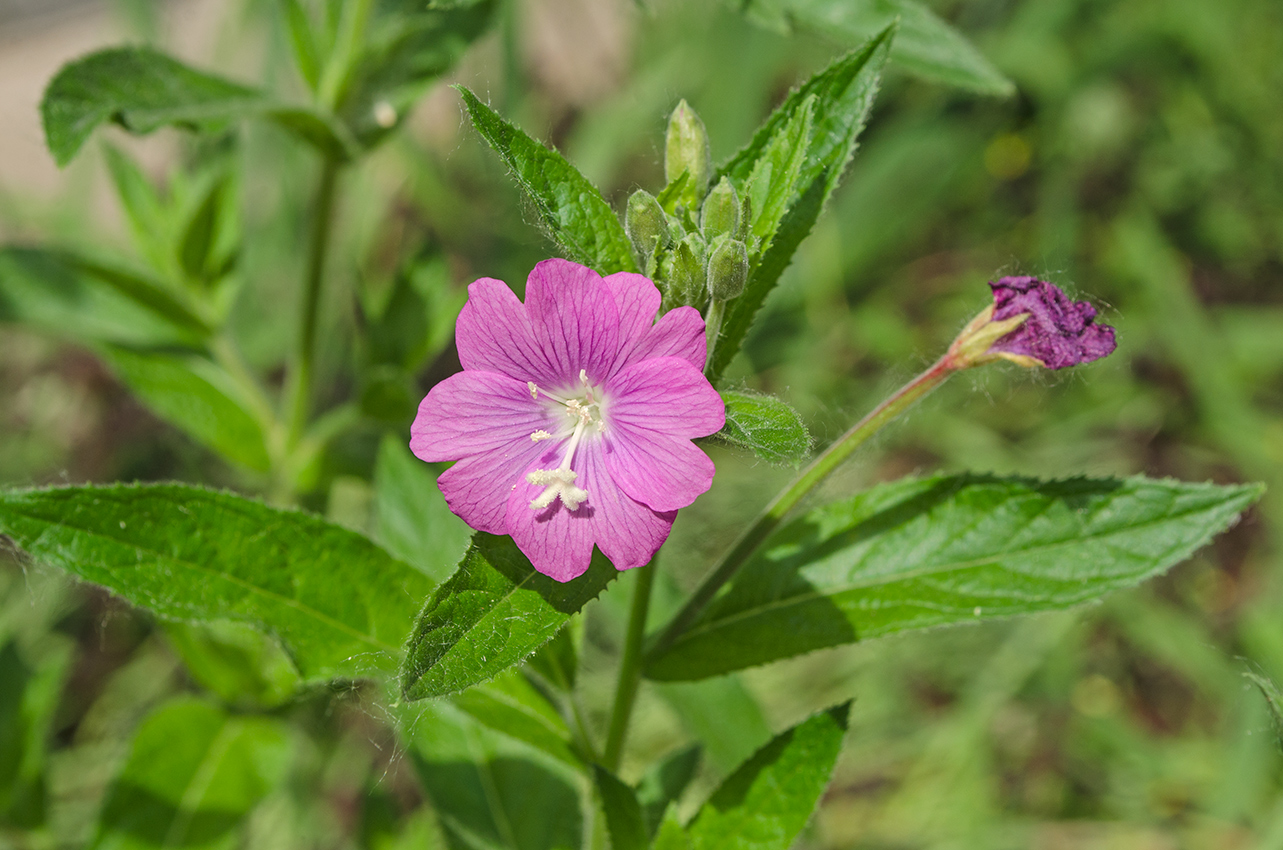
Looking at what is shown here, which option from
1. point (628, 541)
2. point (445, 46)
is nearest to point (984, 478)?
point (628, 541)

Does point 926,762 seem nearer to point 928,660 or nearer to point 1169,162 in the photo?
point 928,660

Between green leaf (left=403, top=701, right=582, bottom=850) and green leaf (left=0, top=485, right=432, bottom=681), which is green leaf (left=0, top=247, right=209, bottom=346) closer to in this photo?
green leaf (left=0, top=485, right=432, bottom=681)

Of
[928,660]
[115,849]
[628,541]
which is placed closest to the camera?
[628,541]

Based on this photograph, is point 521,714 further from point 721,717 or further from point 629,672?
point 721,717

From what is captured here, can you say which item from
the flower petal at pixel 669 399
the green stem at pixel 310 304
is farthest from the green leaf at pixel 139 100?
the flower petal at pixel 669 399

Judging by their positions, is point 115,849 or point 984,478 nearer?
point 984,478

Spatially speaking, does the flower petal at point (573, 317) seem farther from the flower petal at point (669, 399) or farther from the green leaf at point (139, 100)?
the green leaf at point (139, 100)

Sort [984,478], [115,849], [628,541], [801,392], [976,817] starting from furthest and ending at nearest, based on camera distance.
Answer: [801,392] → [976,817] → [115,849] → [984,478] → [628,541]
